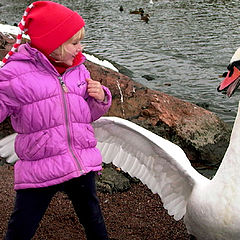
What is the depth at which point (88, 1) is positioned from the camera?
2978cm

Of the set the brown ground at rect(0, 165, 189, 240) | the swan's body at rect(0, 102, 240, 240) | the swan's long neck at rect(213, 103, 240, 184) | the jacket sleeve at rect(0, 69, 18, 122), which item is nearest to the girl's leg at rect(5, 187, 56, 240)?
the jacket sleeve at rect(0, 69, 18, 122)

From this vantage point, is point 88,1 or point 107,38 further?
point 88,1

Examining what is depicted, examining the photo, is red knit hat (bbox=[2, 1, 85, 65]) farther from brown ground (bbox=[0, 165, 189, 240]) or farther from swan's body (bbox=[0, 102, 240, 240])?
brown ground (bbox=[0, 165, 189, 240])

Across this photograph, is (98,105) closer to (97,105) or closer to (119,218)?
(97,105)

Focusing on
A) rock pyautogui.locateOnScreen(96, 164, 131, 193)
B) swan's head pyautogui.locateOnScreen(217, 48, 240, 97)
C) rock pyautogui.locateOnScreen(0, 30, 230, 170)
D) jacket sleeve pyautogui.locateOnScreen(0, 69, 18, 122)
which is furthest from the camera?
rock pyautogui.locateOnScreen(0, 30, 230, 170)

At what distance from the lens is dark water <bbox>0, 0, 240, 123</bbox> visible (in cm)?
1054

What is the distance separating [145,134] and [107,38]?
534 inches

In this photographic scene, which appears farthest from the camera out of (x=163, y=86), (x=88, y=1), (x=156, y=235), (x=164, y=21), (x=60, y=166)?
(x=88, y=1)

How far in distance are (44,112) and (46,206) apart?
0.68 meters

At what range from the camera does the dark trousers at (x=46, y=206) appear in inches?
111

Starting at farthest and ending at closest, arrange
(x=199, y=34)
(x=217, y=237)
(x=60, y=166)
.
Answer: (x=199, y=34) < (x=217, y=237) < (x=60, y=166)

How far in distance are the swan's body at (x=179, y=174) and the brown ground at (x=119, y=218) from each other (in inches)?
15.5

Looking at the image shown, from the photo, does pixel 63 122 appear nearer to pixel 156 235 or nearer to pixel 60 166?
pixel 60 166

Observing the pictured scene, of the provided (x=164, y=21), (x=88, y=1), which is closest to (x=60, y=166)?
(x=164, y=21)
